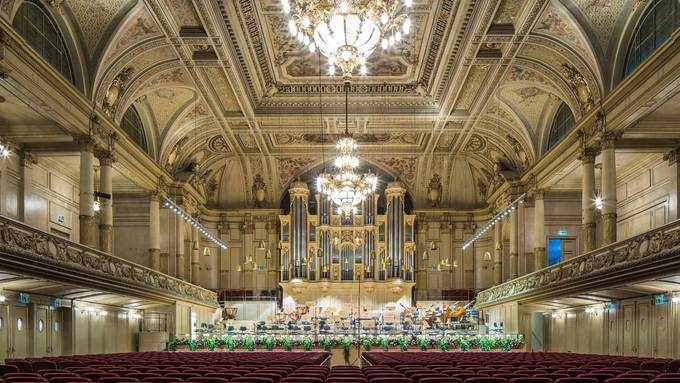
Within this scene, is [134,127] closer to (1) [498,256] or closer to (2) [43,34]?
(2) [43,34]

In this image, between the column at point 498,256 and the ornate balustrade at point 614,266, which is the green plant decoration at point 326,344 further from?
the column at point 498,256

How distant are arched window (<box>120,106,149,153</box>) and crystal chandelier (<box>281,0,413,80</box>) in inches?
601

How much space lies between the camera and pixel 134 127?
2830 cm

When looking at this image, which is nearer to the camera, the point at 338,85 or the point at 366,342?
the point at 366,342

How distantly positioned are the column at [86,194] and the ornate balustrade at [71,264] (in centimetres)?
100

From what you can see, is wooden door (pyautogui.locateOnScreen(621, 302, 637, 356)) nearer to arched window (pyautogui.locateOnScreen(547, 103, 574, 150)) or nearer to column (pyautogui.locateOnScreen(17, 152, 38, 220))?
arched window (pyautogui.locateOnScreen(547, 103, 574, 150))

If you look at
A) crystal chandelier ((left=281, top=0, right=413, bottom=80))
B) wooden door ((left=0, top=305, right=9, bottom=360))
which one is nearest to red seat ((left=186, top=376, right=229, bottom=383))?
crystal chandelier ((left=281, top=0, right=413, bottom=80))

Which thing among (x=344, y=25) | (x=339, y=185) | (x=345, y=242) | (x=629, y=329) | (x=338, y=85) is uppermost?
(x=338, y=85)

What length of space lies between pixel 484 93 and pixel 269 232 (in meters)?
15.6

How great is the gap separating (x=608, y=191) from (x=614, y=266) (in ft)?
13.1

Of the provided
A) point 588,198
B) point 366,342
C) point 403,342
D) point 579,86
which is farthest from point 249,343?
point 579,86

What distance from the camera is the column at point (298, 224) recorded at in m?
38.1

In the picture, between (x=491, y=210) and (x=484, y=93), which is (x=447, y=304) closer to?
(x=491, y=210)

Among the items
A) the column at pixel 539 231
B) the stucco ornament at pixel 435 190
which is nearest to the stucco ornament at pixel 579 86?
the column at pixel 539 231
